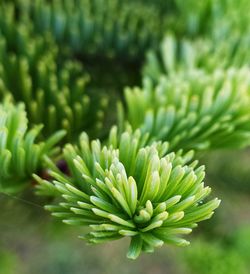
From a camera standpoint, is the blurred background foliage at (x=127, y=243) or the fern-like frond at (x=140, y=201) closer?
the fern-like frond at (x=140, y=201)

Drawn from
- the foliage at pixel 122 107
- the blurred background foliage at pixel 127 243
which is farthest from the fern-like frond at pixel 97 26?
the blurred background foliage at pixel 127 243

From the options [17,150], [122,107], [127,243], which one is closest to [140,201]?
[17,150]

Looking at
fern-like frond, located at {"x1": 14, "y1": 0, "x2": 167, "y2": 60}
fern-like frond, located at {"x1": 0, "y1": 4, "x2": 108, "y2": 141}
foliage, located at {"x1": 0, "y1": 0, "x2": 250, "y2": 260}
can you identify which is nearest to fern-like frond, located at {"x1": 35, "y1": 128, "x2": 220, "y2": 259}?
foliage, located at {"x1": 0, "y1": 0, "x2": 250, "y2": 260}

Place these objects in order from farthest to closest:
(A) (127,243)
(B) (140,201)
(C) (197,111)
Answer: (A) (127,243) → (C) (197,111) → (B) (140,201)

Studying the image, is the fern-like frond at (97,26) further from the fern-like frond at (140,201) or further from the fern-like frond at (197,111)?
the fern-like frond at (140,201)

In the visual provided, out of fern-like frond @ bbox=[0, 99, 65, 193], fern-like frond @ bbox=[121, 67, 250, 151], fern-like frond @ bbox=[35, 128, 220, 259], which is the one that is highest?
fern-like frond @ bbox=[121, 67, 250, 151]

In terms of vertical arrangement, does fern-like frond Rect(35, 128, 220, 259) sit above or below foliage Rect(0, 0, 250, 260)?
below

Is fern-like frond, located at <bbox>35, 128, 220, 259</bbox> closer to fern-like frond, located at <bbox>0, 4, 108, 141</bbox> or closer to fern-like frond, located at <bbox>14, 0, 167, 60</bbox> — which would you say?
fern-like frond, located at <bbox>0, 4, 108, 141</bbox>

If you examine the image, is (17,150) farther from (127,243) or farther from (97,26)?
(127,243)

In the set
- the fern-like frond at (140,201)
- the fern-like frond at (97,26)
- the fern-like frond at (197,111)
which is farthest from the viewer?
the fern-like frond at (97,26)
